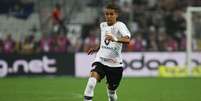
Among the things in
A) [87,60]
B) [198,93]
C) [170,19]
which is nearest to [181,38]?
[170,19]

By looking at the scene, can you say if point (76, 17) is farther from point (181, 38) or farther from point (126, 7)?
point (181, 38)

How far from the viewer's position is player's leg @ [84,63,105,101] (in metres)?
12.4

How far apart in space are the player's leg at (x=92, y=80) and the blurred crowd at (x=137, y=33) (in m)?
16.4

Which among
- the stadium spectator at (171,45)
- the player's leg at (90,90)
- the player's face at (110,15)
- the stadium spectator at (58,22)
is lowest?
the stadium spectator at (171,45)

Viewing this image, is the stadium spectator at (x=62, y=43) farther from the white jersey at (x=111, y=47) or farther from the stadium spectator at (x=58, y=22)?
the white jersey at (x=111, y=47)

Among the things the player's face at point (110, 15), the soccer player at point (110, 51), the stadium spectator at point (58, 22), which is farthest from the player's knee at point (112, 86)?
the stadium spectator at point (58, 22)

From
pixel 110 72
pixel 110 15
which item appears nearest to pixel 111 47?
pixel 110 72

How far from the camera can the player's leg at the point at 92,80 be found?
12422 millimetres

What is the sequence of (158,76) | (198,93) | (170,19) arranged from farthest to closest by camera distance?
(170,19) → (158,76) → (198,93)

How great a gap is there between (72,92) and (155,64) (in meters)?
9.97

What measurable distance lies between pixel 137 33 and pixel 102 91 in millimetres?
10465

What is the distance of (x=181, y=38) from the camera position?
30.2m

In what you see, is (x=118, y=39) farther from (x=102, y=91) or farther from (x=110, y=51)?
(x=102, y=91)

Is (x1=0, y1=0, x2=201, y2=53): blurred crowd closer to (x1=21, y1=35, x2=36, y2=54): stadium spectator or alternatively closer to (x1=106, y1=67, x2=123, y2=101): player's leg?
(x1=21, y1=35, x2=36, y2=54): stadium spectator
